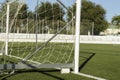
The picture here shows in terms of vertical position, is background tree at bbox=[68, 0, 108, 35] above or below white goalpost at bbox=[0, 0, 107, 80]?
above

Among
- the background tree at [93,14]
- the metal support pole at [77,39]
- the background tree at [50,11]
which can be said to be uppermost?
the background tree at [93,14]

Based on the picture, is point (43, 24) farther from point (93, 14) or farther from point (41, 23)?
→ point (93, 14)

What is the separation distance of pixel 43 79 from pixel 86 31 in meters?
33.1

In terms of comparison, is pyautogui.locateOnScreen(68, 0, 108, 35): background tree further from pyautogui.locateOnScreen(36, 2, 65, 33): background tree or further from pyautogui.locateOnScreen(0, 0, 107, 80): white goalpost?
pyautogui.locateOnScreen(36, 2, 65, 33): background tree

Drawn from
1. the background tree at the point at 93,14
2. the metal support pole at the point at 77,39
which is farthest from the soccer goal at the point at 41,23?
the background tree at the point at 93,14

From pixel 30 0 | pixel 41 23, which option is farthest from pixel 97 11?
pixel 30 0

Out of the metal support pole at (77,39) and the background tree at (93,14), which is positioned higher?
the background tree at (93,14)

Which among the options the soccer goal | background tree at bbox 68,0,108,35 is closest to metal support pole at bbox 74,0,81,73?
the soccer goal

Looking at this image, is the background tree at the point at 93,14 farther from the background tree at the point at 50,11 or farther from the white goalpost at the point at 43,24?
the background tree at the point at 50,11

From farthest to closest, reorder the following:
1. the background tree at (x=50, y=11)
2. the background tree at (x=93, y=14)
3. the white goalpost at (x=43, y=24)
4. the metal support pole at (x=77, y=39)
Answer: the background tree at (x=93, y=14) < the background tree at (x=50, y=11) < the metal support pole at (x=77, y=39) < the white goalpost at (x=43, y=24)

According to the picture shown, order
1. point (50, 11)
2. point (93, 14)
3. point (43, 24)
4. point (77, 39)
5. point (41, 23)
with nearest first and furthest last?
point (77, 39)
point (50, 11)
point (41, 23)
point (43, 24)
point (93, 14)

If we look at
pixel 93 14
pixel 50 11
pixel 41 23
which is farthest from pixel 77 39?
pixel 93 14

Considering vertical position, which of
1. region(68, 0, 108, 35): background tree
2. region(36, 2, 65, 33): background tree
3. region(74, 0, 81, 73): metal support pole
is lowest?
region(74, 0, 81, 73): metal support pole

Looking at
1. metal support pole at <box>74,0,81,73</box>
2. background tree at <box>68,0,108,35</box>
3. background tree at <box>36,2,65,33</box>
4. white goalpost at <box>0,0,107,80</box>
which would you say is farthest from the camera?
background tree at <box>68,0,108,35</box>
